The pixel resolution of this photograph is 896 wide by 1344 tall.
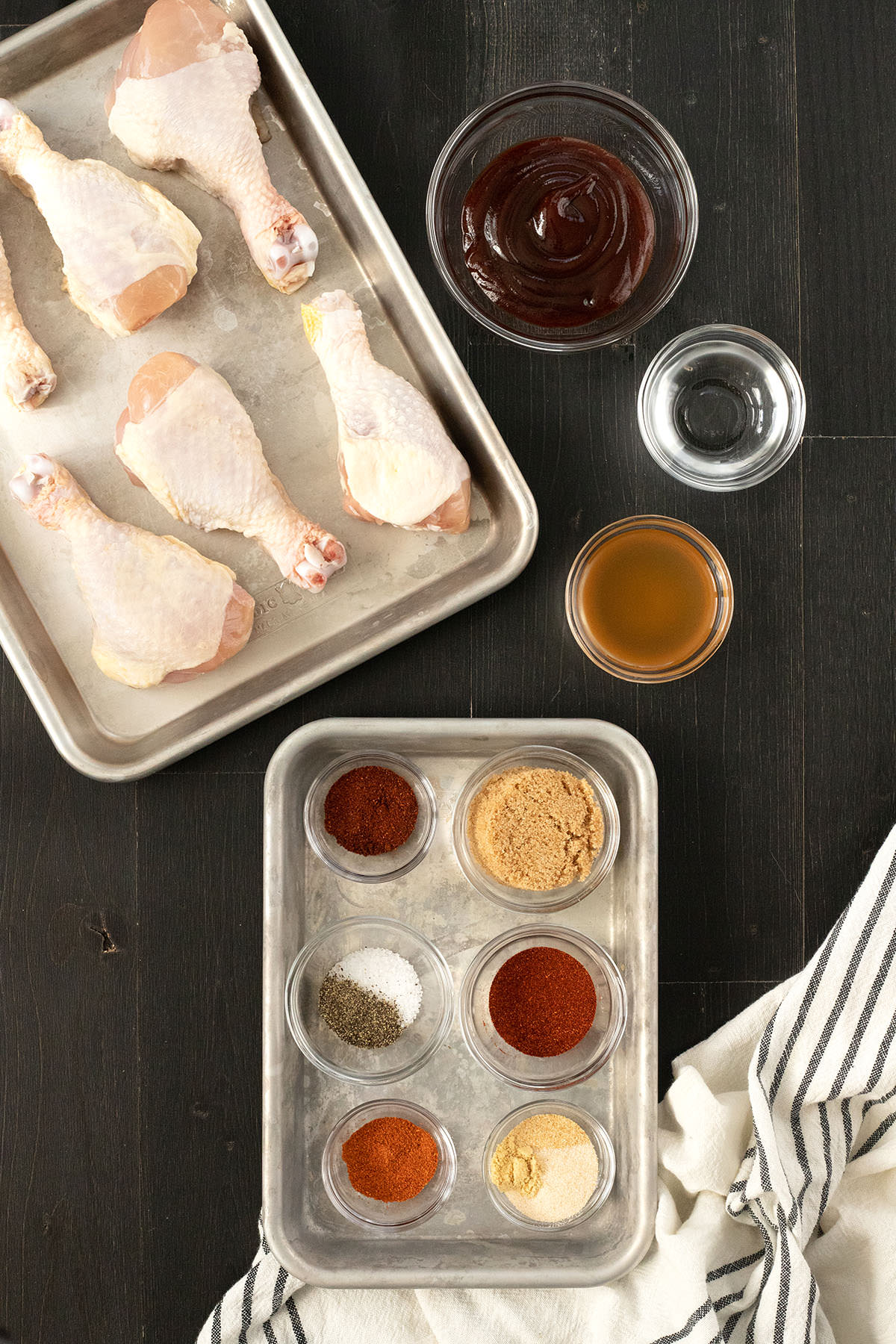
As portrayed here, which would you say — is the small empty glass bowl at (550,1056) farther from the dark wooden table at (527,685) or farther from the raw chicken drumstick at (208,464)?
the raw chicken drumstick at (208,464)

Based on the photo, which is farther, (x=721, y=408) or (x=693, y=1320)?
(x=721, y=408)

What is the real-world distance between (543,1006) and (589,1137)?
155mm

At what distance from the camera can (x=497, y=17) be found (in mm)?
1119

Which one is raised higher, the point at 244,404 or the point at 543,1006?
the point at 244,404

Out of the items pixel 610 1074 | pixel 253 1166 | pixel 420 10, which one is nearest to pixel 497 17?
pixel 420 10

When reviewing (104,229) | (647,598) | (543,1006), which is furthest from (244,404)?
(543,1006)

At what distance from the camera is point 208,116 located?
1.04 meters

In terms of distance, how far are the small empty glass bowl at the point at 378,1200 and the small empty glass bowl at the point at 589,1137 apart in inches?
1.7

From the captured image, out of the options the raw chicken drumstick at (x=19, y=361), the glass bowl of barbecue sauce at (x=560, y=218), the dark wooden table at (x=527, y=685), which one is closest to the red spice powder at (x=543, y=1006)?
the dark wooden table at (x=527, y=685)

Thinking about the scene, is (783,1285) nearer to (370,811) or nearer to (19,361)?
(370,811)

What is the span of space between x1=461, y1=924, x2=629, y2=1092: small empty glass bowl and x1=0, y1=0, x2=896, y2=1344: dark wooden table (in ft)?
0.30

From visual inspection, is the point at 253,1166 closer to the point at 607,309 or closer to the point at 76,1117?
the point at 76,1117

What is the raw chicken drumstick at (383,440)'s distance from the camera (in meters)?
1.03

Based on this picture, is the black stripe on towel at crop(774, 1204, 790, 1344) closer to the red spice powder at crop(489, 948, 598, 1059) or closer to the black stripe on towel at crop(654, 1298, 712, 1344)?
the black stripe on towel at crop(654, 1298, 712, 1344)
